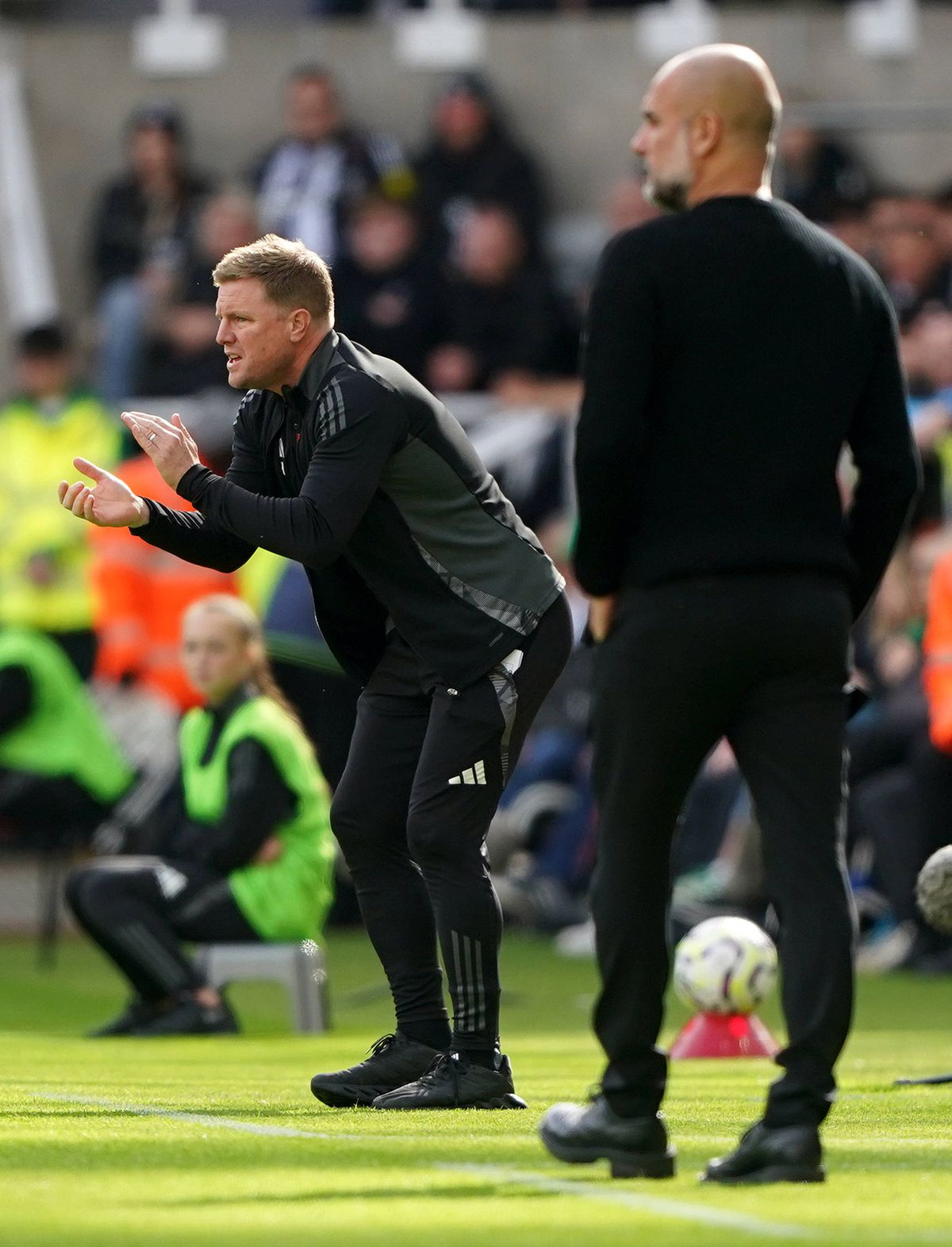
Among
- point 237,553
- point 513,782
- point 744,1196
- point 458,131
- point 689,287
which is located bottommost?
point 513,782

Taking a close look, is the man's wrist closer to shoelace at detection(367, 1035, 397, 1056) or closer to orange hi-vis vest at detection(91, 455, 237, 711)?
shoelace at detection(367, 1035, 397, 1056)

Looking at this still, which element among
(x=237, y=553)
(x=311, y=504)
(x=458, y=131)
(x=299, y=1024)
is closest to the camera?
(x=311, y=504)

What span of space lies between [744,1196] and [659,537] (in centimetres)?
117

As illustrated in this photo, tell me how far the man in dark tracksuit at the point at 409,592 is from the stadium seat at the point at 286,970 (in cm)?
291

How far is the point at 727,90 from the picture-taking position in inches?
184

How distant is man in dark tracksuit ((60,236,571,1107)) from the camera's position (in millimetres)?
5957

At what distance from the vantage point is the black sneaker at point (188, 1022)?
9.16 meters

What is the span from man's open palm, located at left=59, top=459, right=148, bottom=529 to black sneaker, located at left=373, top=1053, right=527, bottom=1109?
1.48m

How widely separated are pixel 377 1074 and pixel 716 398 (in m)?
2.30

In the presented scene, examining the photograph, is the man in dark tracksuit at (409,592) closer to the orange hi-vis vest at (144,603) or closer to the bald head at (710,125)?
the bald head at (710,125)

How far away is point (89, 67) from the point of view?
58.6ft

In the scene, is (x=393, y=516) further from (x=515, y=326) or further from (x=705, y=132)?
(x=515, y=326)

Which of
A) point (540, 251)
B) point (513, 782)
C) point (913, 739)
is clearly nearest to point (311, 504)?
point (913, 739)

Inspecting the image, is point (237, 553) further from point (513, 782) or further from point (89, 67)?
point (89, 67)
